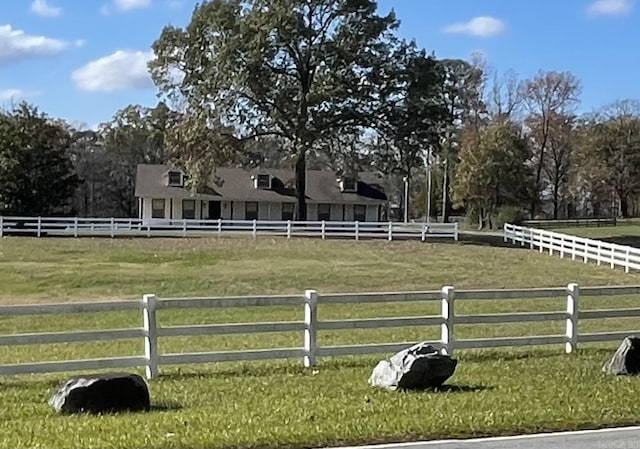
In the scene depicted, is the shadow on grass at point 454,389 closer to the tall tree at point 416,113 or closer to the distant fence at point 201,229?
the distant fence at point 201,229

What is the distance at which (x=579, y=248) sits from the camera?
4141 centimetres

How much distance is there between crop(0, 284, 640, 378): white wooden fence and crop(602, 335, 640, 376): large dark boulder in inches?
76.4

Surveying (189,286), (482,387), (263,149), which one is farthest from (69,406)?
(263,149)

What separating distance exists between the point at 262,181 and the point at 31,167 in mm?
19476

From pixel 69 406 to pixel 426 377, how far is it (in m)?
3.86

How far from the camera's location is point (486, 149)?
6869cm

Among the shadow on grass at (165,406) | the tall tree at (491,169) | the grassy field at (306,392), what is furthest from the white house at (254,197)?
the shadow on grass at (165,406)

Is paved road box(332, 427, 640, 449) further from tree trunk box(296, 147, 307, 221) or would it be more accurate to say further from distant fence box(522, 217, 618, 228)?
distant fence box(522, 217, 618, 228)

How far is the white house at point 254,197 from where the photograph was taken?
68.4 m

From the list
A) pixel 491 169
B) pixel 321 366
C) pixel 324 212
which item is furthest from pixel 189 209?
pixel 321 366

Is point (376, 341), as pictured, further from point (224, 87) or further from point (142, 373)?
point (224, 87)

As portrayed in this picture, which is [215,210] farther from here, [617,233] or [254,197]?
[617,233]

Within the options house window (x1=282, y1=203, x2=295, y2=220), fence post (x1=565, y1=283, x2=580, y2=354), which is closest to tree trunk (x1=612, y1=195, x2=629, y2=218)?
house window (x1=282, y1=203, x2=295, y2=220)

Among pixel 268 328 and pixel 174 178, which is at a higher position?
pixel 174 178
